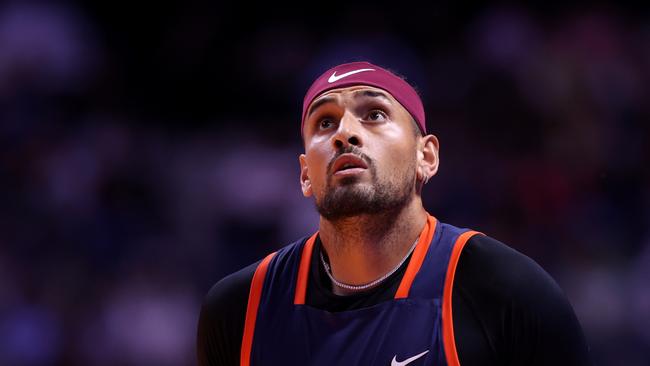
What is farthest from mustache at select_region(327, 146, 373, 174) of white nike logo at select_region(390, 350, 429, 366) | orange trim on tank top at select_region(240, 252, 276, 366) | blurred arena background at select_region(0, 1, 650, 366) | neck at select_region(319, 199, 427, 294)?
blurred arena background at select_region(0, 1, 650, 366)

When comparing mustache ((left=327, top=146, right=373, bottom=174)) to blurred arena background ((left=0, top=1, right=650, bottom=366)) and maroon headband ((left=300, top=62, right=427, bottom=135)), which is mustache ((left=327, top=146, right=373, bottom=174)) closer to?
maroon headband ((left=300, top=62, right=427, bottom=135))

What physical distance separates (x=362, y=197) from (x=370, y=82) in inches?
19.3

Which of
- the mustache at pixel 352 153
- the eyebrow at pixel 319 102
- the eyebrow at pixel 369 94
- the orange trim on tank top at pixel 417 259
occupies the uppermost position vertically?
the eyebrow at pixel 369 94

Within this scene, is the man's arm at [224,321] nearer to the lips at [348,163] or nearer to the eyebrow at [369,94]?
the lips at [348,163]

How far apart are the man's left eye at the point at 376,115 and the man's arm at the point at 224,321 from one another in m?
0.73

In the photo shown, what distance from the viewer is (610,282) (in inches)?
261

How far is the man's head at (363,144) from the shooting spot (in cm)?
308

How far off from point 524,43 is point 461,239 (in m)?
5.40

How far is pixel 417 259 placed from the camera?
3.12 metres

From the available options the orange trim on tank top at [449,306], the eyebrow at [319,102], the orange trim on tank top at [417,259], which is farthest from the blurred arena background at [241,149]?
the eyebrow at [319,102]

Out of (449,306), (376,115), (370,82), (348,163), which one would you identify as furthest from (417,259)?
(370,82)

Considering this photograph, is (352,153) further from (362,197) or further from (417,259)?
(417,259)

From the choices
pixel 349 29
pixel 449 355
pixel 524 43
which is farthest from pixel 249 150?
pixel 449 355

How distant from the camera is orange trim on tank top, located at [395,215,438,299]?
3.03 metres
